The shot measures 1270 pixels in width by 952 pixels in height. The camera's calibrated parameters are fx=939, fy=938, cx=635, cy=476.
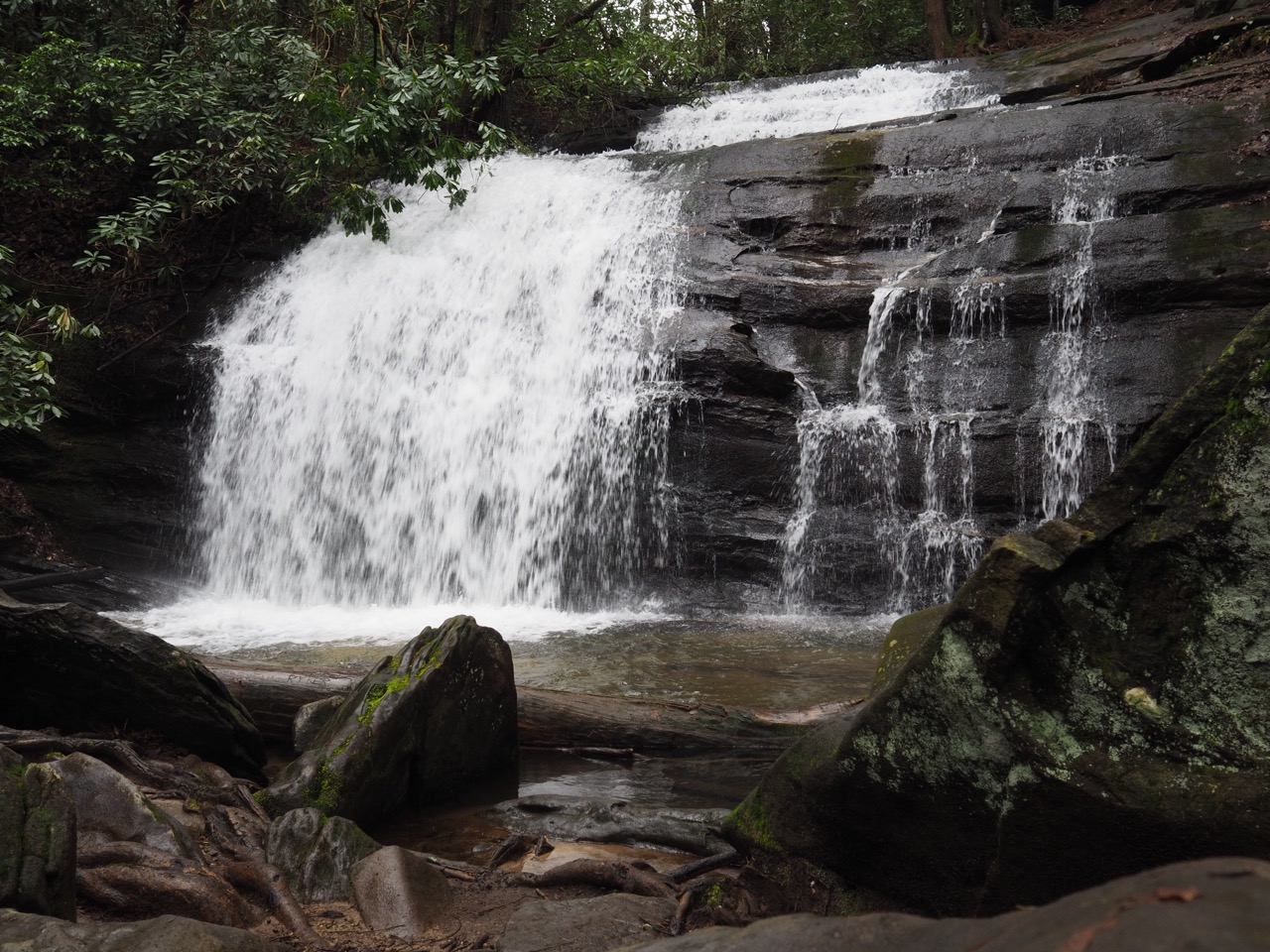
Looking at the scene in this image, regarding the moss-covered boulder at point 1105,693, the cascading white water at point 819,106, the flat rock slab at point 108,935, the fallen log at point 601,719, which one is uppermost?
the cascading white water at point 819,106

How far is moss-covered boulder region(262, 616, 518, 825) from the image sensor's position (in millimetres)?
4094

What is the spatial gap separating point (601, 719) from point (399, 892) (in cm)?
210

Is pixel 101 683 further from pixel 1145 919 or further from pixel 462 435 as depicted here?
pixel 462 435

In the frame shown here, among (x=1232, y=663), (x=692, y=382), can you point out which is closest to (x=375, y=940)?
(x=1232, y=663)

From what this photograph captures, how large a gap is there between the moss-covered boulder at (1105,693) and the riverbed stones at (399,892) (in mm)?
1581

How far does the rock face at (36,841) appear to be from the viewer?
7.82ft

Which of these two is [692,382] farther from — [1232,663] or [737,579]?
[1232,663]

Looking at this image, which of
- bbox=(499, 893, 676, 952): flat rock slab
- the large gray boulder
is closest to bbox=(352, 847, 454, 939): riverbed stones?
bbox=(499, 893, 676, 952): flat rock slab

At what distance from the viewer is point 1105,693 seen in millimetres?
2283

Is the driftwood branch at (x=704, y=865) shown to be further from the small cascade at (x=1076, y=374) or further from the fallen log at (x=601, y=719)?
the small cascade at (x=1076, y=374)

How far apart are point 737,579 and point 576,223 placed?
5856 millimetres

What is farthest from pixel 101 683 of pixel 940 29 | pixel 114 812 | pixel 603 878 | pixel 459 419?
pixel 940 29

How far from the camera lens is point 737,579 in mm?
9859

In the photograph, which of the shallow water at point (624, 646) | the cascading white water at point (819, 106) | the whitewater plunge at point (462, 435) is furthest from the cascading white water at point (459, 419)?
the cascading white water at point (819, 106)
